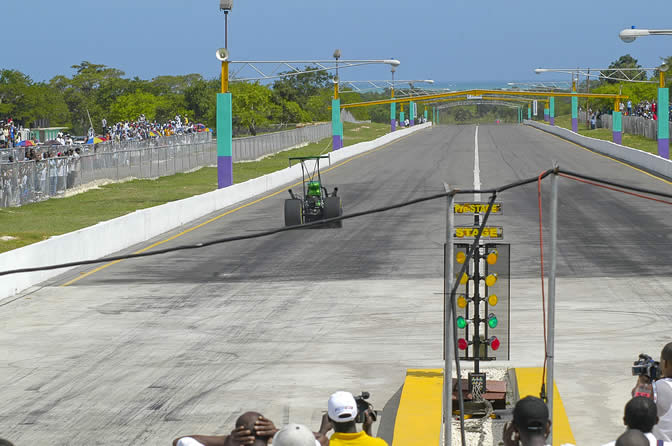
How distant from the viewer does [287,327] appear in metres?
15.7

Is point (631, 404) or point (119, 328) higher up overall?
point (631, 404)

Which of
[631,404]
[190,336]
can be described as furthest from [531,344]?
[631,404]

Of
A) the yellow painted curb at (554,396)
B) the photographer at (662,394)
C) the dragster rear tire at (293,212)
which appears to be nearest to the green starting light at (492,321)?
the yellow painted curb at (554,396)

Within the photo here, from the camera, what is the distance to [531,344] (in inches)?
562

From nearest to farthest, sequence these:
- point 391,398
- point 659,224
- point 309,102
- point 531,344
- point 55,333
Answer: point 391,398 < point 531,344 < point 55,333 < point 659,224 < point 309,102

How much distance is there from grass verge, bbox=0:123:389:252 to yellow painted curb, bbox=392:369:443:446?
49.1ft

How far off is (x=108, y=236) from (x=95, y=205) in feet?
41.2

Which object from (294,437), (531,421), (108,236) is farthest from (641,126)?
(294,437)

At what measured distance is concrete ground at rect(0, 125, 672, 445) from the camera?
11.2 m

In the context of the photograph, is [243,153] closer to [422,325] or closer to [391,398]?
[422,325]

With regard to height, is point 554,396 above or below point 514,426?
below

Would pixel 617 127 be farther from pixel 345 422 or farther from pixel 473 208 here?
pixel 345 422

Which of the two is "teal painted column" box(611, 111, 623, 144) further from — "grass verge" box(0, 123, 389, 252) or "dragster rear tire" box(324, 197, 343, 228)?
"dragster rear tire" box(324, 197, 343, 228)

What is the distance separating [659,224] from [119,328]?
1757cm
